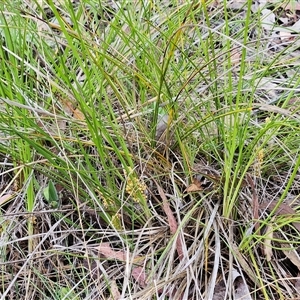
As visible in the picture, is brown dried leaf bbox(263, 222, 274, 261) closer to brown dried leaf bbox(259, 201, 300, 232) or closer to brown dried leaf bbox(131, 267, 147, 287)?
brown dried leaf bbox(259, 201, 300, 232)

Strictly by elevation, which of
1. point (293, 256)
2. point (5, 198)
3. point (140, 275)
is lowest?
point (293, 256)

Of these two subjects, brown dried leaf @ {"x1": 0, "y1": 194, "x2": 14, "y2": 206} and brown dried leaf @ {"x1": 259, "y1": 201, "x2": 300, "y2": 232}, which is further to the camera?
brown dried leaf @ {"x1": 0, "y1": 194, "x2": 14, "y2": 206}

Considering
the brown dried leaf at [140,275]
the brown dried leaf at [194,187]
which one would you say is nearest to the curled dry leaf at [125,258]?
the brown dried leaf at [140,275]

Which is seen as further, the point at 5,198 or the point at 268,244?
the point at 5,198

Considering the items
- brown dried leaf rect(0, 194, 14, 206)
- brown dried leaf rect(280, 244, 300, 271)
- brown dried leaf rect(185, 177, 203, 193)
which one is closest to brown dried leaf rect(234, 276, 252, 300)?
brown dried leaf rect(280, 244, 300, 271)

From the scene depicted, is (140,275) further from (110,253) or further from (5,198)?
(5,198)

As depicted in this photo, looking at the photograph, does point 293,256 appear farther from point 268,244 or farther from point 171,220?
point 171,220

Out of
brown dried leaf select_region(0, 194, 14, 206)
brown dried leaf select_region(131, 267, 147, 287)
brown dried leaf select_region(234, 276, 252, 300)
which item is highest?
brown dried leaf select_region(0, 194, 14, 206)

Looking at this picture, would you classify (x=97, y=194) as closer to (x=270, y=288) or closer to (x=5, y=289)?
(x=5, y=289)

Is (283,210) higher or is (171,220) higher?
(171,220)

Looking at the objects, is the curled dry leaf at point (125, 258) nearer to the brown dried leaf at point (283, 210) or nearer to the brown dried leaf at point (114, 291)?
the brown dried leaf at point (114, 291)

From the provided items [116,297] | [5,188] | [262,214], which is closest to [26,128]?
[5,188]

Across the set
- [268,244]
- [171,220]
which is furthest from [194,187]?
[268,244]

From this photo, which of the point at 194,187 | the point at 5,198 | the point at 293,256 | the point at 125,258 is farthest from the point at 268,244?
the point at 5,198
